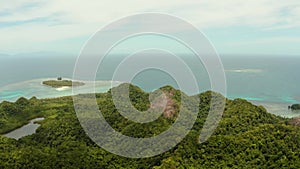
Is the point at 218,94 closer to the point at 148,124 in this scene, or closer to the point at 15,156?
the point at 148,124

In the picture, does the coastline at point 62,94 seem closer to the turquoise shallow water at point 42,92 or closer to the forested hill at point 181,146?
the turquoise shallow water at point 42,92

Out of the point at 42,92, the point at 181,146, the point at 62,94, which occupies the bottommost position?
the point at 181,146

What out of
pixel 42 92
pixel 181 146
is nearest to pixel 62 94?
pixel 42 92

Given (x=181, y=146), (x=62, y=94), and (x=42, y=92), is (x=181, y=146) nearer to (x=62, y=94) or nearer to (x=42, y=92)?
(x=62, y=94)

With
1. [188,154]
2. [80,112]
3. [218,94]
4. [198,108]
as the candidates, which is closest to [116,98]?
[80,112]

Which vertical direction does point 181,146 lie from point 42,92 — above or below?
below

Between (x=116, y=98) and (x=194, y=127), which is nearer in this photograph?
(x=194, y=127)

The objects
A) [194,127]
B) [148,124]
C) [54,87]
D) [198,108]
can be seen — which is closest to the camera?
[148,124]

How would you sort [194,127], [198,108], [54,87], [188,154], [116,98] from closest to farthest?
[188,154] → [194,127] → [198,108] → [116,98] → [54,87]
